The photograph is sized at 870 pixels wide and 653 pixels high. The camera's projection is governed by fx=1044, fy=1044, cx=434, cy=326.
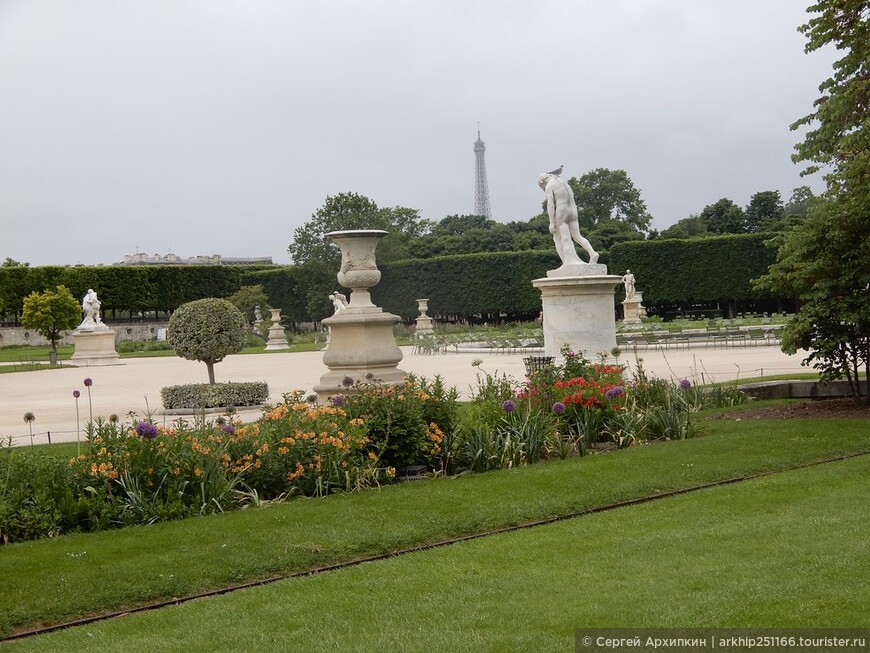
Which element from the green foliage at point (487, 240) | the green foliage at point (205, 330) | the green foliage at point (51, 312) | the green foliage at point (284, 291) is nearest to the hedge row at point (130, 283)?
the green foliage at point (284, 291)

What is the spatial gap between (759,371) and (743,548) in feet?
40.2

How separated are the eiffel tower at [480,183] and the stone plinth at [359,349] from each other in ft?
291

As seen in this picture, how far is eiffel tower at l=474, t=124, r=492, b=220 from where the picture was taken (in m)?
103

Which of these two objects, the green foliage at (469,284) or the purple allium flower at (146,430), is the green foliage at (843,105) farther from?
the green foliage at (469,284)

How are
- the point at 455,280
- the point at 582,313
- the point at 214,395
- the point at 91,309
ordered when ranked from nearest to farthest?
the point at 582,313
the point at 214,395
the point at 91,309
the point at 455,280

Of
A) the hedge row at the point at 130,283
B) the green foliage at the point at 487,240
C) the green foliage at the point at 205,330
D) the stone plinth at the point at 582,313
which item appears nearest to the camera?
the stone plinth at the point at 582,313

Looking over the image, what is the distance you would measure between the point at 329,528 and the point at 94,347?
1046 inches

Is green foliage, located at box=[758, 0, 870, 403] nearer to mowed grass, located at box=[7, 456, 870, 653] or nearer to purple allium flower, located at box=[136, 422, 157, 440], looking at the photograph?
mowed grass, located at box=[7, 456, 870, 653]

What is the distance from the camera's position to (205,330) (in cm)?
1470

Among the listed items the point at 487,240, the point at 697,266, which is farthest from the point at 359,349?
the point at 487,240

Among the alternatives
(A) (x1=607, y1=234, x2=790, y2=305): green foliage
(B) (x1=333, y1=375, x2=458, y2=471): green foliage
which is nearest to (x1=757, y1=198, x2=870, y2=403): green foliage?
(B) (x1=333, y1=375, x2=458, y2=471): green foliage

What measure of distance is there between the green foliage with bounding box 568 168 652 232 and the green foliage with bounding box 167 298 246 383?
48.8 metres

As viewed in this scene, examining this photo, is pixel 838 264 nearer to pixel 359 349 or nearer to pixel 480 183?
pixel 359 349

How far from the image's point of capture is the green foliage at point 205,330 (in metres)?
14.8
